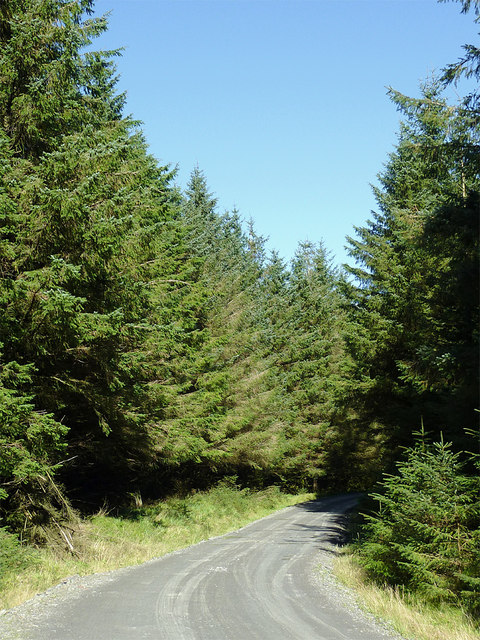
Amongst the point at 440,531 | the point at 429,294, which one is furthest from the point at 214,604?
the point at 429,294

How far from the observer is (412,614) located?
7996mm

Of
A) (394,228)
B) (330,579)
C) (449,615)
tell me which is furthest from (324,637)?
(394,228)

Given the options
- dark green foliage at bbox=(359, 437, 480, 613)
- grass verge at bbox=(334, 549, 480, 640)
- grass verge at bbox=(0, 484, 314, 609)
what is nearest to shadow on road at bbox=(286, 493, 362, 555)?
grass verge at bbox=(0, 484, 314, 609)

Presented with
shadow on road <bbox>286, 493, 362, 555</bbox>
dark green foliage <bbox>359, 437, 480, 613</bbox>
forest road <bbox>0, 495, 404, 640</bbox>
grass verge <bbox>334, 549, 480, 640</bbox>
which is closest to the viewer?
forest road <bbox>0, 495, 404, 640</bbox>

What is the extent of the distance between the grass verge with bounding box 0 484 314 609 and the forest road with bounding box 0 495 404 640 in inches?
23.9

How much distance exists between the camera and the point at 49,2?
10.1 meters

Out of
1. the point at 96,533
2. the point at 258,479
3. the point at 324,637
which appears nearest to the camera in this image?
the point at 324,637

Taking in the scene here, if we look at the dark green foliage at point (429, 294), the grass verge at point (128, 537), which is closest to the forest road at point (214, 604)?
the grass verge at point (128, 537)

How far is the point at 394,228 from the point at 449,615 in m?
16.2

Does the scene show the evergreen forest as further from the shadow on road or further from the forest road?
the shadow on road

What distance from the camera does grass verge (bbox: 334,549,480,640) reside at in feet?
23.4

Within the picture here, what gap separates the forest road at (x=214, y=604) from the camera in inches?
259

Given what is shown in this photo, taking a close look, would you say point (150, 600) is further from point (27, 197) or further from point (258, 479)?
point (258, 479)

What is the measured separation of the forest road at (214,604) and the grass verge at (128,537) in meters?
0.61
